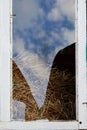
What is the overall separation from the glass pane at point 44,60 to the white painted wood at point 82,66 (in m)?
0.05

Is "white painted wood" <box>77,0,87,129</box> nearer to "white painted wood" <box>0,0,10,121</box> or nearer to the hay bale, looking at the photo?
the hay bale

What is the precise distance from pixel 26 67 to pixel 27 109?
1.13 feet

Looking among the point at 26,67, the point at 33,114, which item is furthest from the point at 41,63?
the point at 33,114

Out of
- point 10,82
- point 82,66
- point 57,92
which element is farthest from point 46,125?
point 82,66

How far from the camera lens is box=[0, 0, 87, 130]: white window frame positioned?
4.78 meters

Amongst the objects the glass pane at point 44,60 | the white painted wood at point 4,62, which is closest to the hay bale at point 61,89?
the glass pane at point 44,60

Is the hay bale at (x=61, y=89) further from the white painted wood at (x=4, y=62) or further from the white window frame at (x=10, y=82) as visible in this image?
the white painted wood at (x=4, y=62)

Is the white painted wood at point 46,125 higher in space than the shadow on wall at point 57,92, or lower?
lower

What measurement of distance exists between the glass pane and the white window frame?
0.14 ft

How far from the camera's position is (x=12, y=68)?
4.82 metres

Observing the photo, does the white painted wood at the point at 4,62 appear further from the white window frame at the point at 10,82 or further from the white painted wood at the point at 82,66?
the white painted wood at the point at 82,66

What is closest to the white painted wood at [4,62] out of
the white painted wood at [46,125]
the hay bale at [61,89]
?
the white painted wood at [46,125]

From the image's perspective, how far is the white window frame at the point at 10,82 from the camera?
15.7 feet

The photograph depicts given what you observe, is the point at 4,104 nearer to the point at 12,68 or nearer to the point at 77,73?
the point at 12,68
